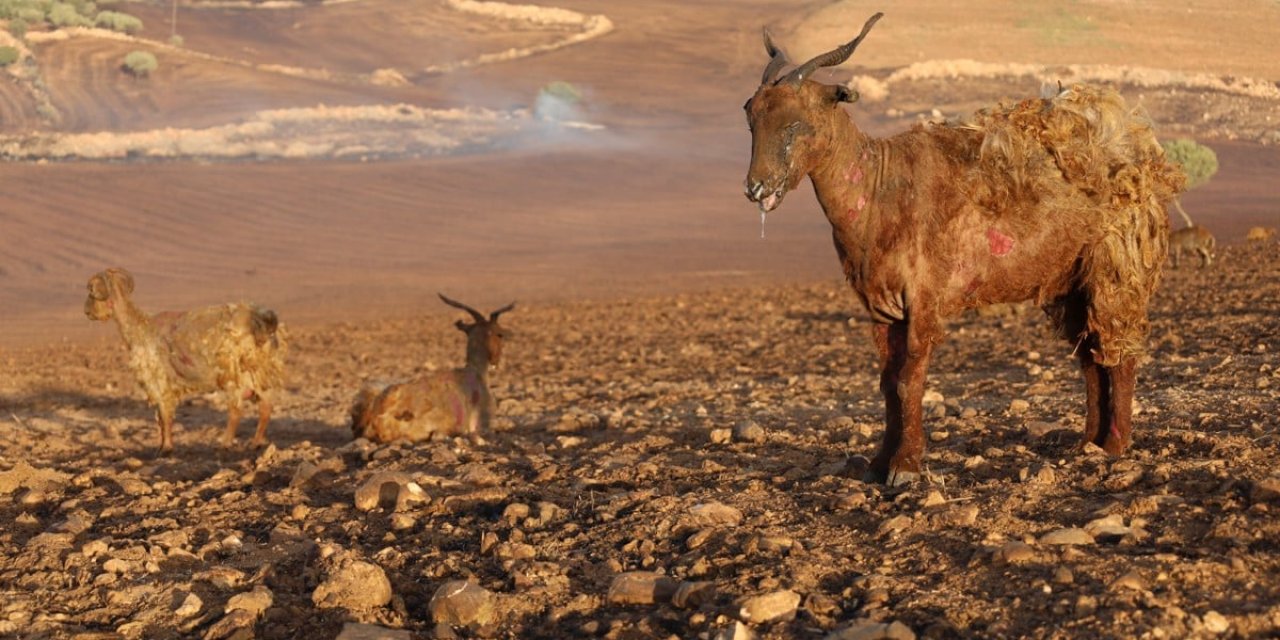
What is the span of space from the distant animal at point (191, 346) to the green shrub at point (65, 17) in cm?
5592

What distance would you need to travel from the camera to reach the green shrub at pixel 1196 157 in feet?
113

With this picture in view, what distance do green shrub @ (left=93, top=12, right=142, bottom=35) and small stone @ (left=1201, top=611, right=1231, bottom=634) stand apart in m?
67.7

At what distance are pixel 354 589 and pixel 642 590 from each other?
1.23 meters

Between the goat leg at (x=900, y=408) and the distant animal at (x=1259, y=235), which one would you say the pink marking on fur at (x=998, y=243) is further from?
the distant animal at (x=1259, y=235)

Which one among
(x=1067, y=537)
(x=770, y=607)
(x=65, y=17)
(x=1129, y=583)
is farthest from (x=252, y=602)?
(x=65, y=17)

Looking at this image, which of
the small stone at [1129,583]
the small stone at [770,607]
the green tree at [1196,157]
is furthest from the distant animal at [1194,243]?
the small stone at [770,607]

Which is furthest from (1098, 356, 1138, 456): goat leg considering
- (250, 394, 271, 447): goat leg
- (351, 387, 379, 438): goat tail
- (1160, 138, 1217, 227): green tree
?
(1160, 138, 1217, 227): green tree

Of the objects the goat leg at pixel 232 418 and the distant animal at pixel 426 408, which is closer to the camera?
the distant animal at pixel 426 408

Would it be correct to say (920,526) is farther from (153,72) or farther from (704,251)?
(153,72)

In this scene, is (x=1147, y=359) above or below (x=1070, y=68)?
below

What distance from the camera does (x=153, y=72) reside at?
202 ft

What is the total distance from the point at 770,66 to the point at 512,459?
3580 millimetres

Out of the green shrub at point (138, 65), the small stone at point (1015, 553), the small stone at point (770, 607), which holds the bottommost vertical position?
the small stone at point (770, 607)

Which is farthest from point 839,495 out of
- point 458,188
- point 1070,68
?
point 458,188
